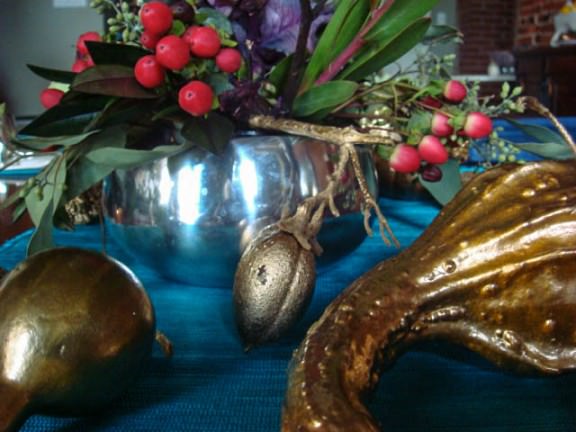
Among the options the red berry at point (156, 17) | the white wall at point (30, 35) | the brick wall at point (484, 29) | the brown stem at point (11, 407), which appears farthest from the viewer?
the brick wall at point (484, 29)

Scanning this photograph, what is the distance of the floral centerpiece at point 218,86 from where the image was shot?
0.43 m

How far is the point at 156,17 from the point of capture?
41 cm

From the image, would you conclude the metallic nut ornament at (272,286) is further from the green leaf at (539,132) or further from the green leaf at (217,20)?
the green leaf at (539,132)

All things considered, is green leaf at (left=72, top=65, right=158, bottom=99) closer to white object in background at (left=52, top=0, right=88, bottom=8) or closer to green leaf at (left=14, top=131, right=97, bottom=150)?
green leaf at (left=14, top=131, right=97, bottom=150)

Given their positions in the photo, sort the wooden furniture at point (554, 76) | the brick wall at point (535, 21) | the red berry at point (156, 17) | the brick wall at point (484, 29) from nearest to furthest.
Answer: the red berry at point (156, 17)
the wooden furniture at point (554, 76)
the brick wall at point (535, 21)
the brick wall at point (484, 29)

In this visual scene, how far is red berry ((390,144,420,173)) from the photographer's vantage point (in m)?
0.50

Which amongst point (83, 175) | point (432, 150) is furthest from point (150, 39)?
point (432, 150)

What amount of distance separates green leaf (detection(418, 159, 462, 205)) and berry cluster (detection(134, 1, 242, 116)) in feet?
0.80

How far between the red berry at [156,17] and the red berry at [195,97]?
0.04 meters

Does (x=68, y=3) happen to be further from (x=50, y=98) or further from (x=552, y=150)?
(x=552, y=150)

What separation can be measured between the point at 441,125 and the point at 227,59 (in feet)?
0.63

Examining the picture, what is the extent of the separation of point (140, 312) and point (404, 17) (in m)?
0.29

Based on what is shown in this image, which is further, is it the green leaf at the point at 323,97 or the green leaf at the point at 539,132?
the green leaf at the point at 539,132

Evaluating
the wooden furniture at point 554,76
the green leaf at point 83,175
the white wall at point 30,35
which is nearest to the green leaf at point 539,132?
the green leaf at point 83,175
